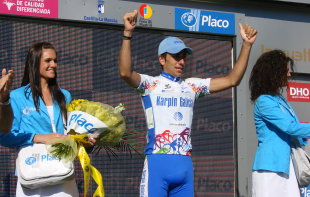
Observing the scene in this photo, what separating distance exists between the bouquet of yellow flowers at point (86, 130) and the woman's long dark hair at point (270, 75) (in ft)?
5.01

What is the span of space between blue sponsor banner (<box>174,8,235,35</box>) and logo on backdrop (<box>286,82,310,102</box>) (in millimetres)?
1121

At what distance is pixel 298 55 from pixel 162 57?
3426mm

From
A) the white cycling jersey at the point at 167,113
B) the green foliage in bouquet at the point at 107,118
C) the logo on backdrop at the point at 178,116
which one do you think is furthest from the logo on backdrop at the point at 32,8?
the logo on backdrop at the point at 178,116

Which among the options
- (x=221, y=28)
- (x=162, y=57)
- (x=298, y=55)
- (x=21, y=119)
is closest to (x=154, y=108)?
(x=162, y=57)

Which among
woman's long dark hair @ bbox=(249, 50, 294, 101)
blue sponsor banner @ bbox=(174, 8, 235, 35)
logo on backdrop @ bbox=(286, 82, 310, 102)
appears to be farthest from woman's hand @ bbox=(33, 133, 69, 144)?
logo on backdrop @ bbox=(286, 82, 310, 102)

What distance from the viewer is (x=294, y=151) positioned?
520cm

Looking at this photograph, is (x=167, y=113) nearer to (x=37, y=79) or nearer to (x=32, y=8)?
(x=37, y=79)

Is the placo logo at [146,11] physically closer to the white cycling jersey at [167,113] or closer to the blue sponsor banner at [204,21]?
the blue sponsor banner at [204,21]

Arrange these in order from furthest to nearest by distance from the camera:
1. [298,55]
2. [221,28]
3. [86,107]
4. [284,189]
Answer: [298,55] → [221,28] → [284,189] → [86,107]

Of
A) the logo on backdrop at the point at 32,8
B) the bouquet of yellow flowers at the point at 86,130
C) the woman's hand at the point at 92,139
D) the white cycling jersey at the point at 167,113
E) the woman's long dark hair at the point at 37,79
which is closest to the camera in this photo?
the bouquet of yellow flowers at the point at 86,130

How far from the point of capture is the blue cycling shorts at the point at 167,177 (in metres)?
4.41

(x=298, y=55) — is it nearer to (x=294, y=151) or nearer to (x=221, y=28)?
(x=221, y=28)

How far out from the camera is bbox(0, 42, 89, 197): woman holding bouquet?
4.17 m

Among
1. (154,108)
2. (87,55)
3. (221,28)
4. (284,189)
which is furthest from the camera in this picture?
(221,28)
